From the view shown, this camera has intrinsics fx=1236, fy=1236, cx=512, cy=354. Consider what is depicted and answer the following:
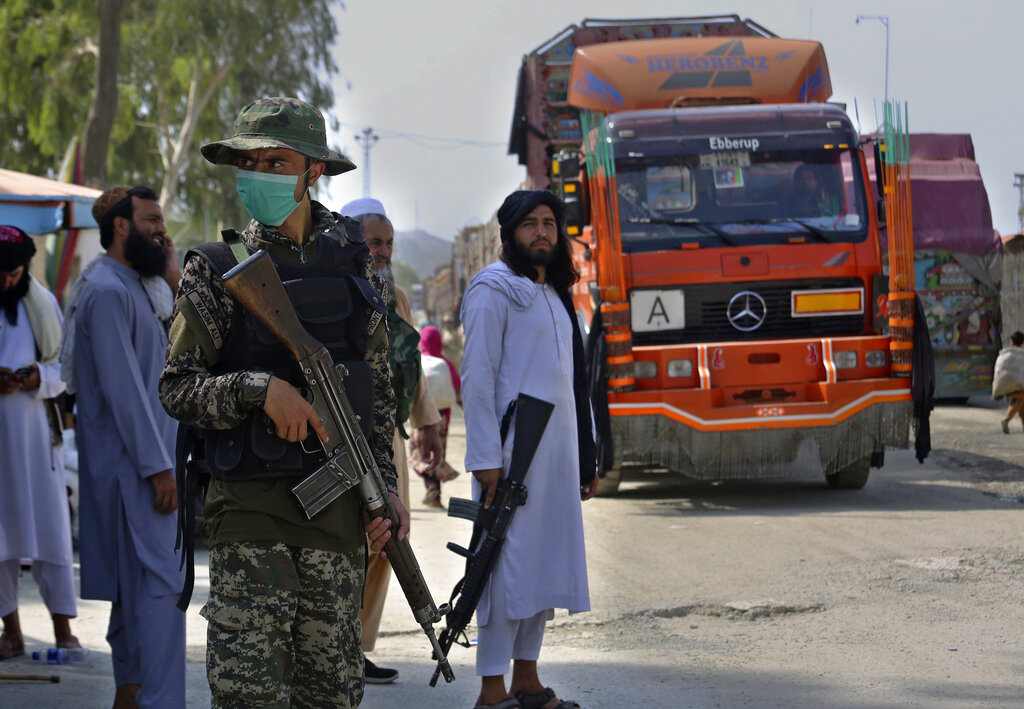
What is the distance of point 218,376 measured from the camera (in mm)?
2938

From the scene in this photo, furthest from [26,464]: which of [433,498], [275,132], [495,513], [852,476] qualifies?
[852,476]

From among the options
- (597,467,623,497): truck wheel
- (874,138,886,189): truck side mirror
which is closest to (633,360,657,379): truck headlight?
(597,467,623,497): truck wheel

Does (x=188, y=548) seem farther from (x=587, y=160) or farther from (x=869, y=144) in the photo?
(x=869, y=144)

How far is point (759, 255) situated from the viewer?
9266 millimetres

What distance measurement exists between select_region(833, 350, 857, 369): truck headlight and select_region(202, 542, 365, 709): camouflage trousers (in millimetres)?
6698

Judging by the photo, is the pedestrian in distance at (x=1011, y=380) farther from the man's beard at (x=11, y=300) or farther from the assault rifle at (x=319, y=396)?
the assault rifle at (x=319, y=396)

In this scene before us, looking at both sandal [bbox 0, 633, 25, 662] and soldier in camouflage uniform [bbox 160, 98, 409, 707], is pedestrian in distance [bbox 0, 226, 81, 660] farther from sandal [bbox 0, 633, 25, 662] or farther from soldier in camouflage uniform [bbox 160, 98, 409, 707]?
soldier in camouflage uniform [bbox 160, 98, 409, 707]

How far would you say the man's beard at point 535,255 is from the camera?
15.2ft

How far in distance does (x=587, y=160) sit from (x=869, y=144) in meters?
2.38

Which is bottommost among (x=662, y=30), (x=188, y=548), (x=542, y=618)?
(x=542, y=618)

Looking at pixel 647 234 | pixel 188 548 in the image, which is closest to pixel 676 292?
pixel 647 234

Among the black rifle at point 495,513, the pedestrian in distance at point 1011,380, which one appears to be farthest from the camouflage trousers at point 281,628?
the pedestrian in distance at point 1011,380

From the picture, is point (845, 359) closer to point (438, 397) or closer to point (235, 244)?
point (438, 397)

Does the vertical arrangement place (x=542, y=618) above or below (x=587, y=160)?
below
